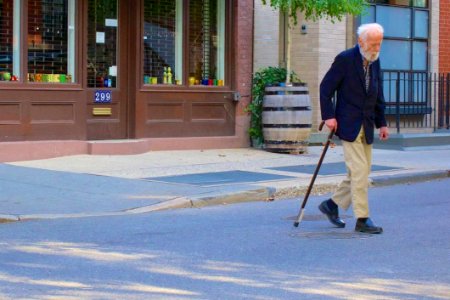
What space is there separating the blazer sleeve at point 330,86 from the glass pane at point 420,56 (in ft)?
40.3

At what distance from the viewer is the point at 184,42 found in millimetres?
15656

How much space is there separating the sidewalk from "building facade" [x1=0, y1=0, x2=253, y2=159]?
0.57 meters

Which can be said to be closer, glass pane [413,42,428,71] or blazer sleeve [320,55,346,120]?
blazer sleeve [320,55,346,120]

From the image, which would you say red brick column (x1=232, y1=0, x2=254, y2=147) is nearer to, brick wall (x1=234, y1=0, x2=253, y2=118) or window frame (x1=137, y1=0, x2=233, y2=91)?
brick wall (x1=234, y1=0, x2=253, y2=118)

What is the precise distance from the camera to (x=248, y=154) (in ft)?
50.2

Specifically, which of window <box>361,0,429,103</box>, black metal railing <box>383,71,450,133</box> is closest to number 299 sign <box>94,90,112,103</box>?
window <box>361,0,429,103</box>

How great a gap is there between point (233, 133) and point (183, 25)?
2.22 meters

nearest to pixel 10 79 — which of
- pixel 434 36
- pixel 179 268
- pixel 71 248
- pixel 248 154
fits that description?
pixel 248 154

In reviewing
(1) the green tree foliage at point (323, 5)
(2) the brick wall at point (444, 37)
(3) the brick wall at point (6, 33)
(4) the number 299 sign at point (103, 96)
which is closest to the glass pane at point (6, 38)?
(3) the brick wall at point (6, 33)

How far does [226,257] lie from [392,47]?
13297 mm

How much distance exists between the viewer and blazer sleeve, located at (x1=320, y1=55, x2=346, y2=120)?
815 centimetres

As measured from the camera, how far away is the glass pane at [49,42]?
13.9 meters

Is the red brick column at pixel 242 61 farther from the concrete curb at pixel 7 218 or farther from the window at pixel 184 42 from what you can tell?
the concrete curb at pixel 7 218

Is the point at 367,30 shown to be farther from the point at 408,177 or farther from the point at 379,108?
the point at 408,177
